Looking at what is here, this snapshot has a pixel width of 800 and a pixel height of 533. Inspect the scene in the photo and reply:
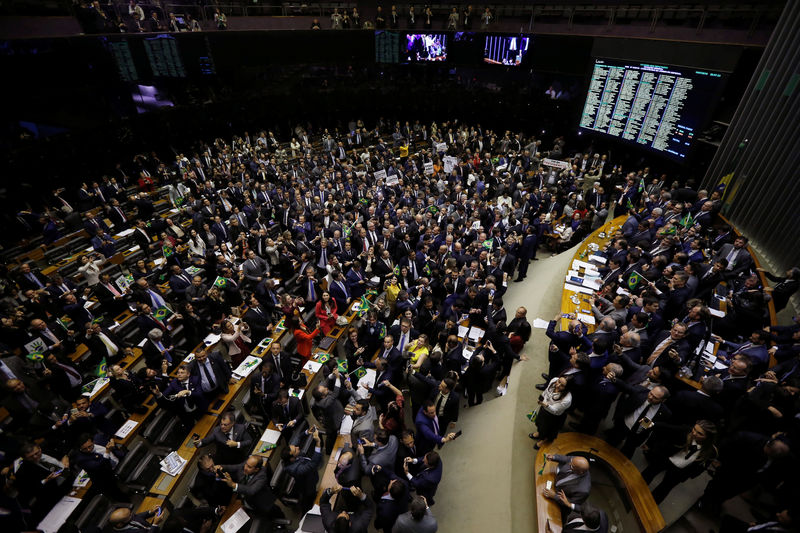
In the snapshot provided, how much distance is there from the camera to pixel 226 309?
829cm

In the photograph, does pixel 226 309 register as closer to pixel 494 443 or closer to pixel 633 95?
pixel 494 443

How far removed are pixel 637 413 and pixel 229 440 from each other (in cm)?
522

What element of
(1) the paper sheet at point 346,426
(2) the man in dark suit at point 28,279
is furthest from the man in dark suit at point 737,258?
(2) the man in dark suit at point 28,279

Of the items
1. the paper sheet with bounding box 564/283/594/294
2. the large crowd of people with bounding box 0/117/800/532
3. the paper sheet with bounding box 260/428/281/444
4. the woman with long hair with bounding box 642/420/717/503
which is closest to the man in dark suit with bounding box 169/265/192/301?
the large crowd of people with bounding box 0/117/800/532

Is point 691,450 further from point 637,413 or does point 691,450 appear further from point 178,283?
point 178,283

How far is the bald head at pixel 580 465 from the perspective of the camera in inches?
146

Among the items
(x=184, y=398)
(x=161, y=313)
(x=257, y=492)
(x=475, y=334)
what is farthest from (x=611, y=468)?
(x=161, y=313)

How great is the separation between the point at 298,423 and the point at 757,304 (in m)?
7.11

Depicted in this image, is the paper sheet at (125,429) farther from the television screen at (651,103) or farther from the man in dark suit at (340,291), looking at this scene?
the television screen at (651,103)

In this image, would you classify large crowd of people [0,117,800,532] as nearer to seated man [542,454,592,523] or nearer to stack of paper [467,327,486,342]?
seated man [542,454,592,523]

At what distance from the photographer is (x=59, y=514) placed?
4.93m

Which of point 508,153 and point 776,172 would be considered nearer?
point 776,172

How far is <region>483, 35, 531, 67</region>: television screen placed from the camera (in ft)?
52.6

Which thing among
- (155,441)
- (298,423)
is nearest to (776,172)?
(298,423)
